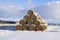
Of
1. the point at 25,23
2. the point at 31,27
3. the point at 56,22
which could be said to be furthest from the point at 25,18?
the point at 56,22

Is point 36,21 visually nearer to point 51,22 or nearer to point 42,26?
point 42,26

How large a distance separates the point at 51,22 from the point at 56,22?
0.50 m

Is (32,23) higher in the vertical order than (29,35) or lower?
higher

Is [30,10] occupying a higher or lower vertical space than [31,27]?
higher

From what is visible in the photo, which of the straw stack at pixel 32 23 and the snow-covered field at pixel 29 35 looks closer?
the snow-covered field at pixel 29 35

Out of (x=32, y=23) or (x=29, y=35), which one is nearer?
(x=29, y=35)

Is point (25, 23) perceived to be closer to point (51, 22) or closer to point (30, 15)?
point (30, 15)

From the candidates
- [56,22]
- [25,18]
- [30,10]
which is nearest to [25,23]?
[25,18]

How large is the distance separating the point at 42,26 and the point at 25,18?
1.08 m

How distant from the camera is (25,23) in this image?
7.57 metres

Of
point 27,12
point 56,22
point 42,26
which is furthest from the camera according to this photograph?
point 56,22

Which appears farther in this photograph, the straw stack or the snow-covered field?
the straw stack

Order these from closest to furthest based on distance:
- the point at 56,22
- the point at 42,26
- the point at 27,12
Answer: the point at 42,26 → the point at 27,12 → the point at 56,22

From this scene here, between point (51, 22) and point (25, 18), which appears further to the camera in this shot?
point (51, 22)
